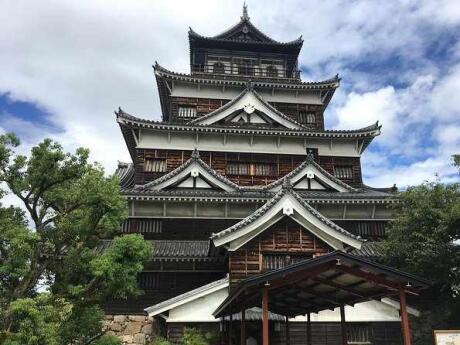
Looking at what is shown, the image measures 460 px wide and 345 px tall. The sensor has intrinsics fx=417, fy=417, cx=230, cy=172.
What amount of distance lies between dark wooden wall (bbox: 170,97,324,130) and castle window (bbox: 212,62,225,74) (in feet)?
11.0

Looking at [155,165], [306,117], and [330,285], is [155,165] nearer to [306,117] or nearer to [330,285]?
[306,117]

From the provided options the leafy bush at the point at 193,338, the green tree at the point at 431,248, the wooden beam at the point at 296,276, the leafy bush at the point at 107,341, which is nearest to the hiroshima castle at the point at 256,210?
the wooden beam at the point at 296,276

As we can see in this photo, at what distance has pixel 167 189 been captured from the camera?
72.5 feet

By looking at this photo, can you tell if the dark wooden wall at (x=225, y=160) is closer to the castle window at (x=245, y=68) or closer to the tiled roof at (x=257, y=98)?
the tiled roof at (x=257, y=98)

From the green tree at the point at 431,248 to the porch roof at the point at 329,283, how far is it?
6.14 meters

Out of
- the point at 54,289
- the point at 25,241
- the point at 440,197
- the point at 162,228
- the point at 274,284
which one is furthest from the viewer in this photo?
the point at 162,228

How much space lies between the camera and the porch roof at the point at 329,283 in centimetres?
974

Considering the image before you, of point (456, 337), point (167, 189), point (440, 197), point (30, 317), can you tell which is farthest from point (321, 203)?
point (30, 317)

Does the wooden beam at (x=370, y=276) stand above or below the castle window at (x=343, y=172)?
below

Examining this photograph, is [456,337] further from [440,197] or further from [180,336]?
[180,336]

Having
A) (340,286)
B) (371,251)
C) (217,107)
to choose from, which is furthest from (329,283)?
(217,107)

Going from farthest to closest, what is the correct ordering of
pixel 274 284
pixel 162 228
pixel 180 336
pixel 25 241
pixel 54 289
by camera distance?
pixel 162 228 → pixel 180 336 → pixel 54 289 → pixel 25 241 → pixel 274 284

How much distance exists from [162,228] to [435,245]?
1238cm

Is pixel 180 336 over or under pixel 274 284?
under
